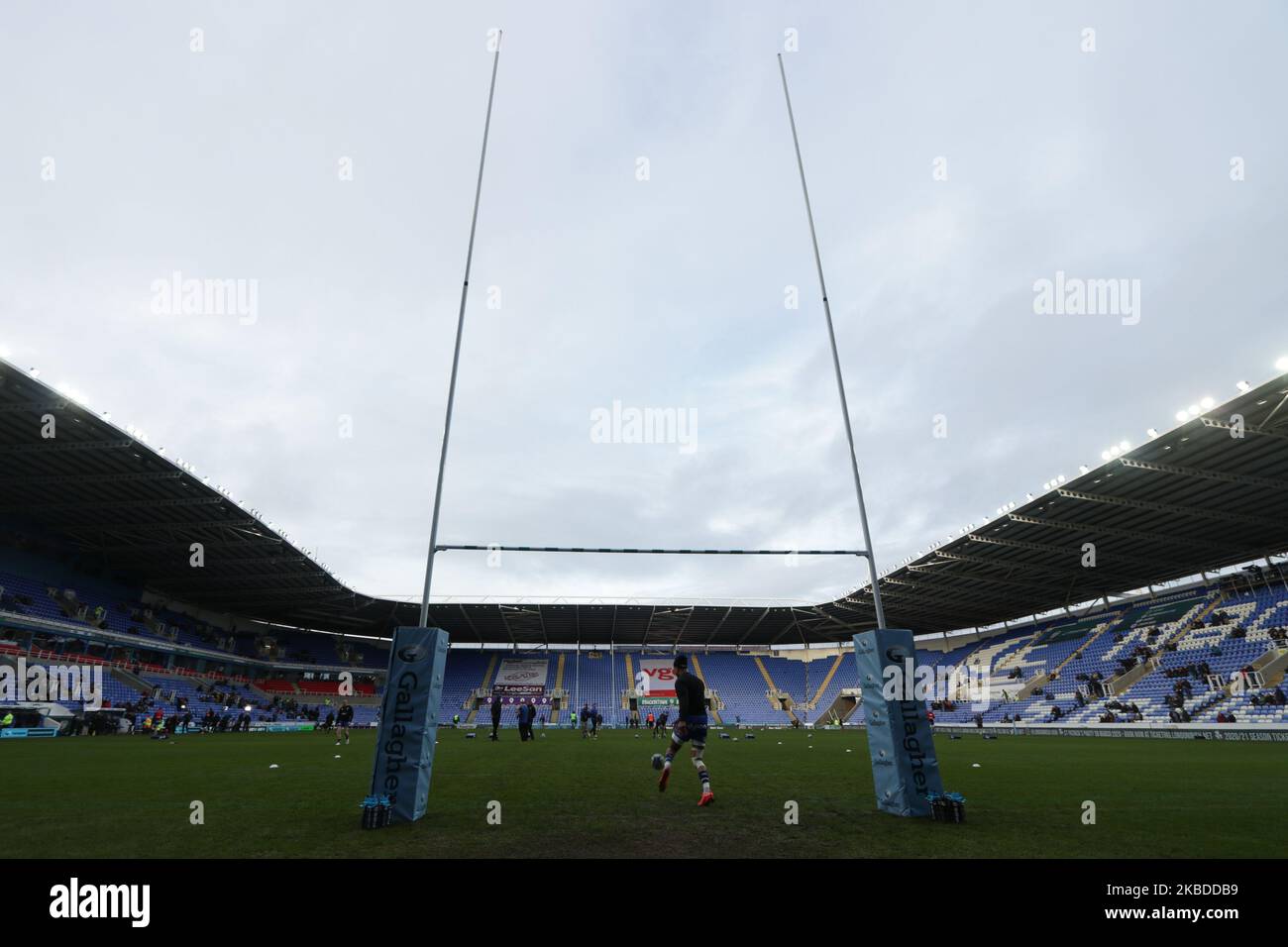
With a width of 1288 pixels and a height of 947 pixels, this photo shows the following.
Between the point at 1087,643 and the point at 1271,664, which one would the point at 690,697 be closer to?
the point at 1271,664

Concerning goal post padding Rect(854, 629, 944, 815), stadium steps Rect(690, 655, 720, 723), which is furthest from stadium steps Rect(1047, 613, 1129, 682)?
goal post padding Rect(854, 629, 944, 815)

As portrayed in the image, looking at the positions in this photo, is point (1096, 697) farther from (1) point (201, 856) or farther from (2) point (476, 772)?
(1) point (201, 856)

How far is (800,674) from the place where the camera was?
66.6 meters

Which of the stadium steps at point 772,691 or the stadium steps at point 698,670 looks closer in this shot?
the stadium steps at point 698,670

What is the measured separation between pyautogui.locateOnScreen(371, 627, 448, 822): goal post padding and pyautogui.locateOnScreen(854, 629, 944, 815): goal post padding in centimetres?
525

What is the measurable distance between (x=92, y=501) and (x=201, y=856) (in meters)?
38.6

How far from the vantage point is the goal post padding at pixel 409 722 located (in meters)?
6.83

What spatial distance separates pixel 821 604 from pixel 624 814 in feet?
173

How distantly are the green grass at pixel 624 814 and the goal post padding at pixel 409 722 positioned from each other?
39 cm

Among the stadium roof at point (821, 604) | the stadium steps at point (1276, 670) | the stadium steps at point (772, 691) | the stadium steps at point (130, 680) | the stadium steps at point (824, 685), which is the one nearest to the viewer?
the stadium roof at point (821, 604)

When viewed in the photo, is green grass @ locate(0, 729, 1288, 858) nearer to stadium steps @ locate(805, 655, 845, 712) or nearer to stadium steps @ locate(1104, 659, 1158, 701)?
stadium steps @ locate(1104, 659, 1158, 701)

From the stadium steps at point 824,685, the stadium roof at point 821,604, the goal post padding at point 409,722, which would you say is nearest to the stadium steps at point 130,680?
the stadium roof at point 821,604

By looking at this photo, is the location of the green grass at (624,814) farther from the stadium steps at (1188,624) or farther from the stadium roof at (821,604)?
the stadium steps at (1188,624)

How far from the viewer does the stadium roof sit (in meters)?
26.0
